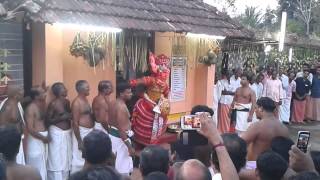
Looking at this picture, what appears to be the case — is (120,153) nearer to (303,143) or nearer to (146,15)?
(146,15)

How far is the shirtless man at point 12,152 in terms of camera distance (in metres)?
3.84

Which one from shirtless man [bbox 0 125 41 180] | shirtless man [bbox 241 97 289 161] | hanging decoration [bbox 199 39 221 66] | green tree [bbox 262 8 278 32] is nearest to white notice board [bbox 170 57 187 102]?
hanging decoration [bbox 199 39 221 66]

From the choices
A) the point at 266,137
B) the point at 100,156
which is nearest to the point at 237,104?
the point at 266,137

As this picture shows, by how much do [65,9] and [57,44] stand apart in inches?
29.1

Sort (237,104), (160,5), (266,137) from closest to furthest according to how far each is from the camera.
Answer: (266,137), (160,5), (237,104)

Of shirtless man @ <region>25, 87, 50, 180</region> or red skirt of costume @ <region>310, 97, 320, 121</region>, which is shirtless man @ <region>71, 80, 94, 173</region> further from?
red skirt of costume @ <region>310, 97, 320, 121</region>

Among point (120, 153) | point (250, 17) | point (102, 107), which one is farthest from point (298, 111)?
point (250, 17)

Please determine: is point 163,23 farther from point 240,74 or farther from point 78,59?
point 240,74

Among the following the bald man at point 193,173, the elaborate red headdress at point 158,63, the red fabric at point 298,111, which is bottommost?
the red fabric at point 298,111

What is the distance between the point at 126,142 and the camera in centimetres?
712

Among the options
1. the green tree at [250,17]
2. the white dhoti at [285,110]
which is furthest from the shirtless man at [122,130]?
the green tree at [250,17]

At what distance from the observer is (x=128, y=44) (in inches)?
342

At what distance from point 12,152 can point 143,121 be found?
443cm

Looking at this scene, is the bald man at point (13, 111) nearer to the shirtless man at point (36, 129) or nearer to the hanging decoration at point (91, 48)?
the shirtless man at point (36, 129)
